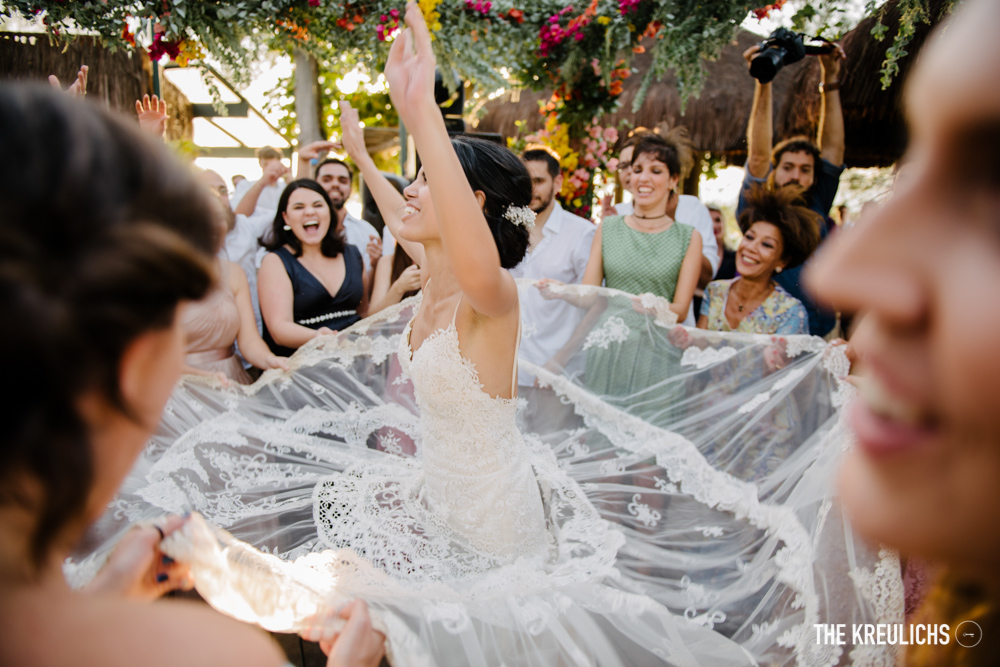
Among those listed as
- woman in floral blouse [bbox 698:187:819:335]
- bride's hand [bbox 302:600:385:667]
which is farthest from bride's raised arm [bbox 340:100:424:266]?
bride's hand [bbox 302:600:385:667]

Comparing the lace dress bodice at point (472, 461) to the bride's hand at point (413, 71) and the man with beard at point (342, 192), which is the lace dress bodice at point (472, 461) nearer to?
the bride's hand at point (413, 71)

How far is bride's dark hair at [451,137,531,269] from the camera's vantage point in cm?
210

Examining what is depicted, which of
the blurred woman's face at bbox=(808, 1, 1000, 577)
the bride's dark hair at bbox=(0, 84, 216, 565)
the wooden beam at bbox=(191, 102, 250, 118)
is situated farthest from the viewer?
the wooden beam at bbox=(191, 102, 250, 118)

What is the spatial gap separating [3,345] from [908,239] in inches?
26.0

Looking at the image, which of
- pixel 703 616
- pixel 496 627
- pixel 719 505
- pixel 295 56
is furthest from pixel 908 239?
pixel 295 56

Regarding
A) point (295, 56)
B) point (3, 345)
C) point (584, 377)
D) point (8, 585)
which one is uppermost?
point (295, 56)

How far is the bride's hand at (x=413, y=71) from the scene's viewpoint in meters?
1.34

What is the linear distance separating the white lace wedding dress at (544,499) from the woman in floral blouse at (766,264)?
497 millimetres

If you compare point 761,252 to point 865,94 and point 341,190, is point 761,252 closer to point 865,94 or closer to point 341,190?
point 341,190

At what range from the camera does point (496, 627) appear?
1287 millimetres

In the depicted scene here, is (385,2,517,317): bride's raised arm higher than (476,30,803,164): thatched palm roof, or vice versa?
(476,30,803,164): thatched palm roof

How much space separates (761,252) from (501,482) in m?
2.00

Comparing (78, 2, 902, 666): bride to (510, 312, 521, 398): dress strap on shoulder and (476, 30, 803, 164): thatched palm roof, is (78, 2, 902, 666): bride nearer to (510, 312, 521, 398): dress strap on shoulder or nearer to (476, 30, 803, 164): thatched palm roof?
(510, 312, 521, 398): dress strap on shoulder

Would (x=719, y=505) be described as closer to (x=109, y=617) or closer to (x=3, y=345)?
(x=109, y=617)
